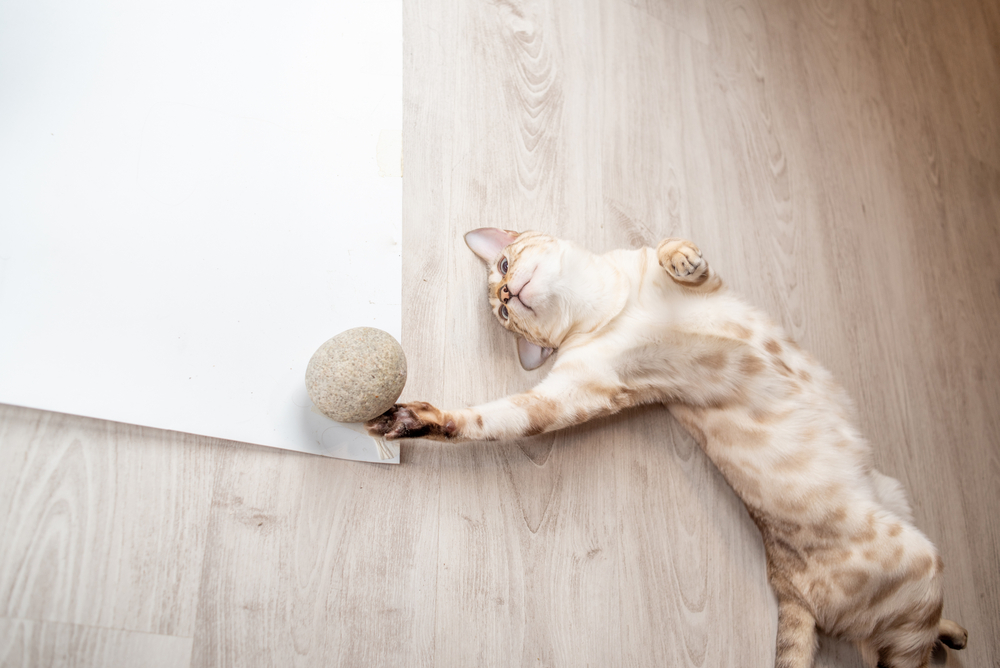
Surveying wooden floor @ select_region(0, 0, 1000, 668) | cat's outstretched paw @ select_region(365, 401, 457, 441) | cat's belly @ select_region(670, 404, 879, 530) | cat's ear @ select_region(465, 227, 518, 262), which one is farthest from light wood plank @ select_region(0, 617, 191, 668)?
cat's belly @ select_region(670, 404, 879, 530)

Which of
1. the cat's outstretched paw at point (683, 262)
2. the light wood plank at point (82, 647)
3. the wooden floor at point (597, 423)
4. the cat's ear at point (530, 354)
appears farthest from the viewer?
the cat's ear at point (530, 354)

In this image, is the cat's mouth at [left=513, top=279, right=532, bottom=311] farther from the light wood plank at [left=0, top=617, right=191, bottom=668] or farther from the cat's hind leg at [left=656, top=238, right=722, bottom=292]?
the light wood plank at [left=0, top=617, right=191, bottom=668]

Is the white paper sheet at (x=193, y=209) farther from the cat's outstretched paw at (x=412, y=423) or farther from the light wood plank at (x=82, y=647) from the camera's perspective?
the light wood plank at (x=82, y=647)

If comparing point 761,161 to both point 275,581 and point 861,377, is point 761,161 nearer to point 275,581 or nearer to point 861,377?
point 861,377

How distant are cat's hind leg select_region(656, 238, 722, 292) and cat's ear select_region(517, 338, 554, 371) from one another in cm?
38

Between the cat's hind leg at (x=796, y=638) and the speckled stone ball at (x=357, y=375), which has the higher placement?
the speckled stone ball at (x=357, y=375)

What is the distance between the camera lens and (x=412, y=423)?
1248 mm

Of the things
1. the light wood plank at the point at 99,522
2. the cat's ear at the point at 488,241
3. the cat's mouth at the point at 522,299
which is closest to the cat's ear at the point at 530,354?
the cat's mouth at the point at 522,299

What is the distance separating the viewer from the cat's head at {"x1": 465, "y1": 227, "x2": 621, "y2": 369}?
4.76ft

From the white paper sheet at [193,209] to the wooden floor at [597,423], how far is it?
82 mm

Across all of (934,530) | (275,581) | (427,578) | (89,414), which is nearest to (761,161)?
(934,530)

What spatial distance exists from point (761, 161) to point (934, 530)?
126 centimetres

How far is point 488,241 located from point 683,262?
1.60 ft

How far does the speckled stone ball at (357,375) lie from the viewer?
112 cm
